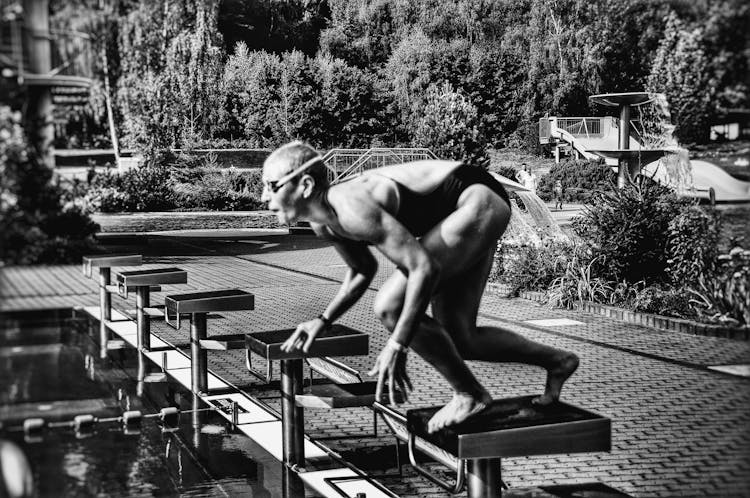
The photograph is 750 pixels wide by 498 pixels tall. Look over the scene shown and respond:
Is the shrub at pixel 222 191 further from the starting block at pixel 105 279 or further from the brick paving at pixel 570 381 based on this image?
the starting block at pixel 105 279

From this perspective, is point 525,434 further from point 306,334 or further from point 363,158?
point 363,158

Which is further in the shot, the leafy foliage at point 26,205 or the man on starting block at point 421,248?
the man on starting block at point 421,248

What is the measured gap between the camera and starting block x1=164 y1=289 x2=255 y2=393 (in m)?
5.23

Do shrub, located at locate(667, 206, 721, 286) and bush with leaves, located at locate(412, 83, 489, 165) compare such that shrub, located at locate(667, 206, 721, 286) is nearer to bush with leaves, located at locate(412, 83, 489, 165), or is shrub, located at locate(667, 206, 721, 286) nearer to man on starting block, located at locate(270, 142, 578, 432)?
man on starting block, located at locate(270, 142, 578, 432)

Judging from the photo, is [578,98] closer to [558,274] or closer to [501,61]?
[501,61]

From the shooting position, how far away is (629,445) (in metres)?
4.87

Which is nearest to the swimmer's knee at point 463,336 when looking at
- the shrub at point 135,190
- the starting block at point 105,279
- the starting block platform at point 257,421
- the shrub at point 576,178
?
the starting block platform at point 257,421

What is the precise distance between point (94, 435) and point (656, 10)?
2.86 m

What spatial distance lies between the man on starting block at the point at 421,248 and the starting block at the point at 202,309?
6.58 feet

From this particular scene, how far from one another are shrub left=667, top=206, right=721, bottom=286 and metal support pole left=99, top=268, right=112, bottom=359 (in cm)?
272

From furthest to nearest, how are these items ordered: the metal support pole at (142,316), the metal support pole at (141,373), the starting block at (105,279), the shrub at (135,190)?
the metal support pole at (142,316)
the metal support pole at (141,373)
the starting block at (105,279)
the shrub at (135,190)

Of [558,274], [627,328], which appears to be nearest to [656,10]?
[627,328]

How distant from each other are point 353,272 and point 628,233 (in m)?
5.16

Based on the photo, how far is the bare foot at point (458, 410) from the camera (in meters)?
3.16
